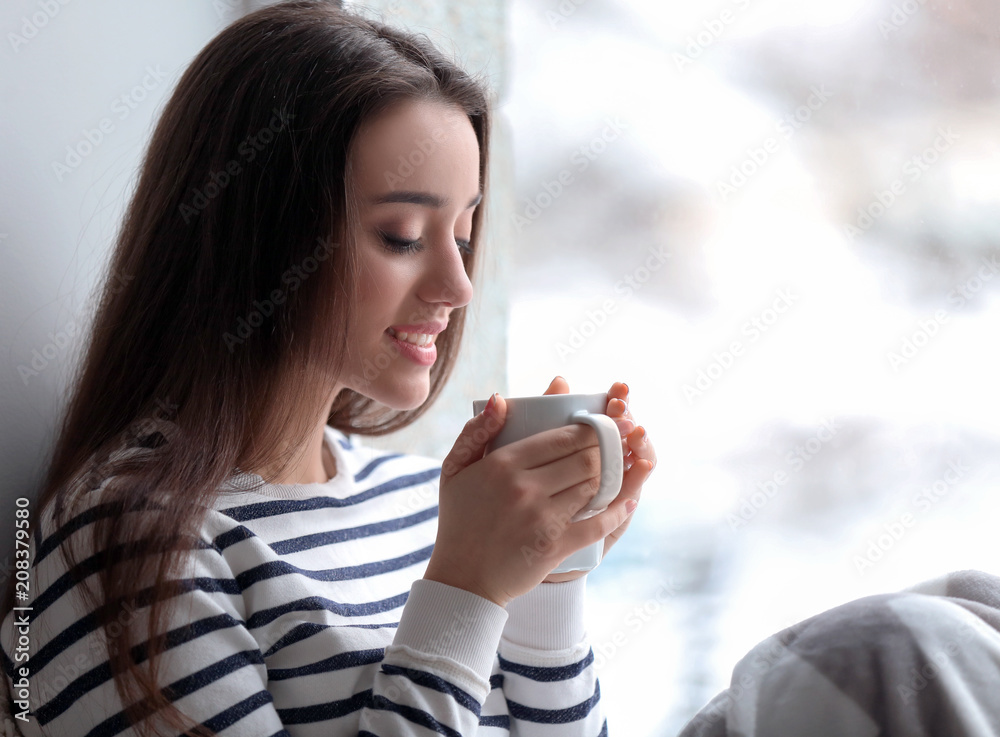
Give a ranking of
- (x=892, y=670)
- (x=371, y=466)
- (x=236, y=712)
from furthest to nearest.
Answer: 1. (x=371, y=466)
2. (x=236, y=712)
3. (x=892, y=670)

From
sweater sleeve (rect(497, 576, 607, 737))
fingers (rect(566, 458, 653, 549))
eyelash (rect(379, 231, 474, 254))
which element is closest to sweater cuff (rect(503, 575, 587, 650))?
sweater sleeve (rect(497, 576, 607, 737))

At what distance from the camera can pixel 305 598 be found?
776 mm

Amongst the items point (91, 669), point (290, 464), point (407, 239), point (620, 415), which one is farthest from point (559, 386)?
point (91, 669)

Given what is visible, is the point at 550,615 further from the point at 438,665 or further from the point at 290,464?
the point at 290,464

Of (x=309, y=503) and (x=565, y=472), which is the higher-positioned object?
(x=565, y=472)

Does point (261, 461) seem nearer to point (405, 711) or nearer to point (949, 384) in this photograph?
point (405, 711)

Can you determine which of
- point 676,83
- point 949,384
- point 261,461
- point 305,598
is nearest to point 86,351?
point 261,461

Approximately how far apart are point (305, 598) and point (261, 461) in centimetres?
17

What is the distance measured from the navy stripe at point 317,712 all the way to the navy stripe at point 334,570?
0.40 feet

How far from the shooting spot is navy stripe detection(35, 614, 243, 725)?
0.67 metres

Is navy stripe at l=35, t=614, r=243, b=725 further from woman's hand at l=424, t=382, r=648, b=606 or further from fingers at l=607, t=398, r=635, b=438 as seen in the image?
fingers at l=607, t=398, r=635, b=438

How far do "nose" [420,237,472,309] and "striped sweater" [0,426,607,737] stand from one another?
27 centimetres

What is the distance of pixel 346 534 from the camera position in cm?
92

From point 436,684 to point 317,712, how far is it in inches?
5.5
